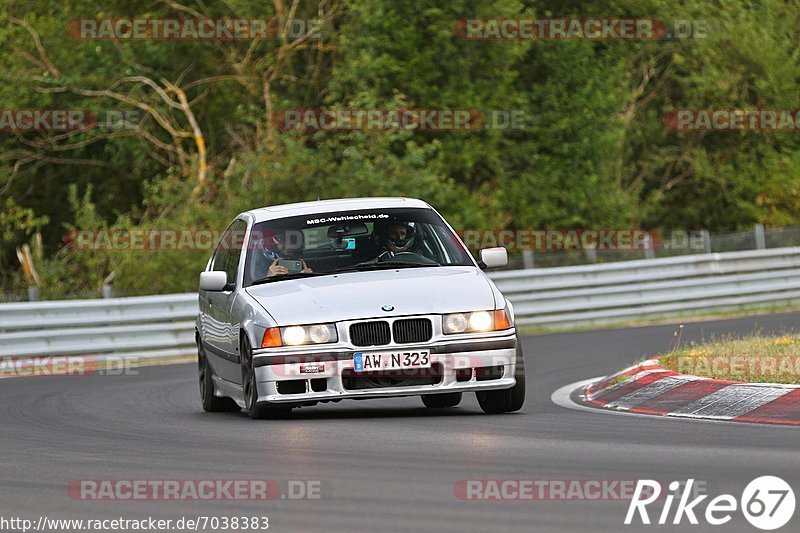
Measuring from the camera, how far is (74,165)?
3866 cm

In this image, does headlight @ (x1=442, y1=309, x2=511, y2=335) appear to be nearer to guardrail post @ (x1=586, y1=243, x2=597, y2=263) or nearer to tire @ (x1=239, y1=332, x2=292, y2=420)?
tire @ (x1=239, y1=332, x2=292, y2=420)

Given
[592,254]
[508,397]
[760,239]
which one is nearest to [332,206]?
[508,397]

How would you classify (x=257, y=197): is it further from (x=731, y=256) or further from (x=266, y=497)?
(x=266, y=497)

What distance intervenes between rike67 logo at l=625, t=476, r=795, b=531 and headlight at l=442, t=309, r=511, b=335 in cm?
368

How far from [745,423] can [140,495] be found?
4125 mm

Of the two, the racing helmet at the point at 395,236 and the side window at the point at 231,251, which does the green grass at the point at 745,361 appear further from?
the side window at the point at 231,251

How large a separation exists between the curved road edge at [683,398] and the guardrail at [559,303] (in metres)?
9.66

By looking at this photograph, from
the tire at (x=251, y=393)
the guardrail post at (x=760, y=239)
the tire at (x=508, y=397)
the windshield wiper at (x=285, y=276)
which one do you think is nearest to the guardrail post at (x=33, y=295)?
the windshield wiper at (x=285, y=276)

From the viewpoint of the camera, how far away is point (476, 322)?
37.0 feet

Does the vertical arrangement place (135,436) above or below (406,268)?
below

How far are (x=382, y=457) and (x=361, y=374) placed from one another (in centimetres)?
207

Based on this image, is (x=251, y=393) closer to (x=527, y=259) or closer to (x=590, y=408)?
(x=590, y=408)

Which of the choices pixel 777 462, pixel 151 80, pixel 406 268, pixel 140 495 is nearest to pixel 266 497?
pixel 140 495

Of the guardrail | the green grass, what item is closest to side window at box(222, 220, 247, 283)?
the green grass
